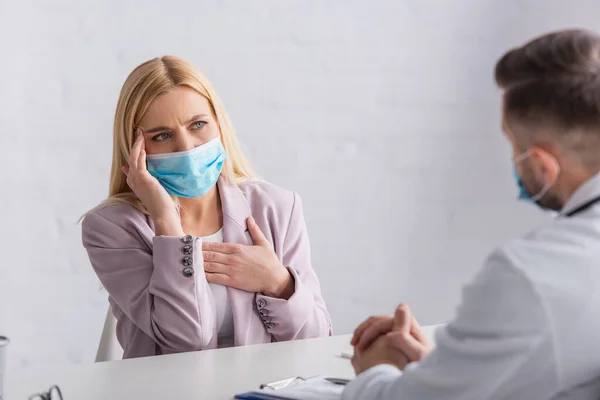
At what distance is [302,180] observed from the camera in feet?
9.92

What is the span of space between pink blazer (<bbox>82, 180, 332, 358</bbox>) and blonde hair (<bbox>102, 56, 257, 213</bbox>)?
0.30ft

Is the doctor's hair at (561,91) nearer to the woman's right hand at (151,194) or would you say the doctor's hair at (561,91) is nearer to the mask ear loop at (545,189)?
the mask ear loop at (545,189)

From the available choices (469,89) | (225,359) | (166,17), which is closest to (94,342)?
(166,17)

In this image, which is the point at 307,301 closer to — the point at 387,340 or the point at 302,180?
the point at 387,340

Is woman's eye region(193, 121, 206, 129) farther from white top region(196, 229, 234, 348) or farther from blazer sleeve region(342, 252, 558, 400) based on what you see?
blazer sleeve region(342, 252, 558, 400)

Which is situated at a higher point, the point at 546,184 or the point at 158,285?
the point at 546,184

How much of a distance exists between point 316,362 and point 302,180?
1558mm

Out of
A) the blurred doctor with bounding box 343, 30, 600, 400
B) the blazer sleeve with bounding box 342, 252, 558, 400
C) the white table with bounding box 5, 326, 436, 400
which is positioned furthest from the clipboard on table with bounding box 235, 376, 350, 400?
the blazer sleeve with bounding box 342, 252, 558, 400

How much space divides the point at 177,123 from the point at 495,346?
3.77ft

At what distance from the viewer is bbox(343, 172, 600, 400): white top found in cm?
81

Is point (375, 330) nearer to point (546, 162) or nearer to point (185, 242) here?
point (546, 162)

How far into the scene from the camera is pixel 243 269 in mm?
1765

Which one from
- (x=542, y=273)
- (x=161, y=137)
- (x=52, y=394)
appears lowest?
(x=52, y=394)

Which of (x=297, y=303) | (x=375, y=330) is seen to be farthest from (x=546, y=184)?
(x=297, y=303)
